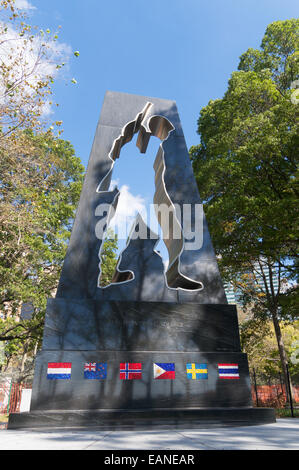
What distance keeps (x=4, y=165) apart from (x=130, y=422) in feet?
30.9

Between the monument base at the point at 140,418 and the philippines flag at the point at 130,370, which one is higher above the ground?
the philippines flag at the point at 130,370

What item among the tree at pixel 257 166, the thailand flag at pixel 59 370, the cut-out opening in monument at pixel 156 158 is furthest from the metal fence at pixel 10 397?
the thailand flag at pixel 59 370

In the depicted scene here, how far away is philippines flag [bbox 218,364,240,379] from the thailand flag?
3021 millimetres

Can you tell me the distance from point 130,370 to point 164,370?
678 millimetres

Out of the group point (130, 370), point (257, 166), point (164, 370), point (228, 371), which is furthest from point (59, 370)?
point (257, 166)

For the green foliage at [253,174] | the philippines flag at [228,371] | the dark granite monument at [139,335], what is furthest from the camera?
the green foliage at [253,174]

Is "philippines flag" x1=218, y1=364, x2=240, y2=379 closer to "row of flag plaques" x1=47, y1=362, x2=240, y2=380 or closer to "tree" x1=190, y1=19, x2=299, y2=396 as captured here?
"row of flag plaques" x1=47, y1=362, x2=240, y2=380

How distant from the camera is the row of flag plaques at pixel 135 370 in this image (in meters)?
6.18

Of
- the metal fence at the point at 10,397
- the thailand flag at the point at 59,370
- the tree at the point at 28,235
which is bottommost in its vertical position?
the metal fence at the point at 10,397

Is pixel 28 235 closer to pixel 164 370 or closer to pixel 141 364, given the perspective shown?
pixel 141 364

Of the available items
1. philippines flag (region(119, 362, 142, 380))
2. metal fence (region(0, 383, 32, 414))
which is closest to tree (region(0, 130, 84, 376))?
metal fence (region(0, 383, 32, 414))

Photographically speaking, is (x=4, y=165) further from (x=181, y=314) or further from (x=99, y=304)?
(x=181, y=314)

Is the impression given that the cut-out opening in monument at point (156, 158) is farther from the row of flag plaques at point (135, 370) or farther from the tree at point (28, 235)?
the tree at point (28, 235)

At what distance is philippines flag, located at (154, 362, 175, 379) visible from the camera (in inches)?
254
